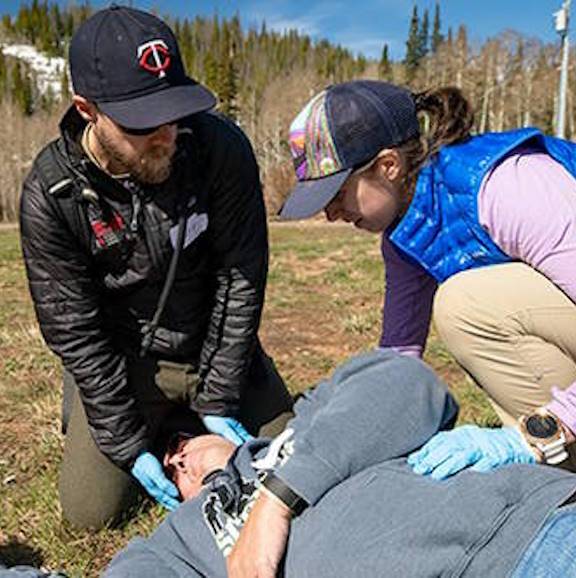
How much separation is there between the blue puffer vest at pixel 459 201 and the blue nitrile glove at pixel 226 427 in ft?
3.61

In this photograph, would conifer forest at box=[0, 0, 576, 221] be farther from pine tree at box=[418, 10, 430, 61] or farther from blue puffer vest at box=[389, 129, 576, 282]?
blue puffer vest at box=[389, 129, 576, 282]

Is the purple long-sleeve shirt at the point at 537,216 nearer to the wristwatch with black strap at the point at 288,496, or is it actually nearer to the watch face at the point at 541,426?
the watch face at the point at 541,426

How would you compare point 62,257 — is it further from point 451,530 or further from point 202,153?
point 451,530

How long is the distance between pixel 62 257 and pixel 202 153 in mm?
673

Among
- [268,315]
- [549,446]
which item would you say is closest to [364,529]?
[549,446]

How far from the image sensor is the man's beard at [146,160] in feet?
8.70

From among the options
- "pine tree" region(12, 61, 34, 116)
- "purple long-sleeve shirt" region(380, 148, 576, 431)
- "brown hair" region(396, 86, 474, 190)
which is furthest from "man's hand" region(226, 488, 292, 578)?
"pine tree" region(12, 61, 34, 116)

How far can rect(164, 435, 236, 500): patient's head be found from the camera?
2586 millimetres

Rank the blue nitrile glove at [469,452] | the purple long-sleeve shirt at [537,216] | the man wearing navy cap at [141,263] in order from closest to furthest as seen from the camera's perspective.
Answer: the blue nitrile glove at [469,452] → the purple long-sleeve shirt at [537,216] → the man wearing navy cap at [141,263]

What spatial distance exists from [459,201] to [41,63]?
409 ft

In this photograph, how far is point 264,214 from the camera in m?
→ 3.24

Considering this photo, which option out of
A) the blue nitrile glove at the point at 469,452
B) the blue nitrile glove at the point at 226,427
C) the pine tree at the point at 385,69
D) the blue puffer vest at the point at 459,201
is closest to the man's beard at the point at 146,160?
the blue puffer vest at the point at 459,201

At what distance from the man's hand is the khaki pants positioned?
38.4 inches

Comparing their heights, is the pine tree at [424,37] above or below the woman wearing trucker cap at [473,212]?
below
